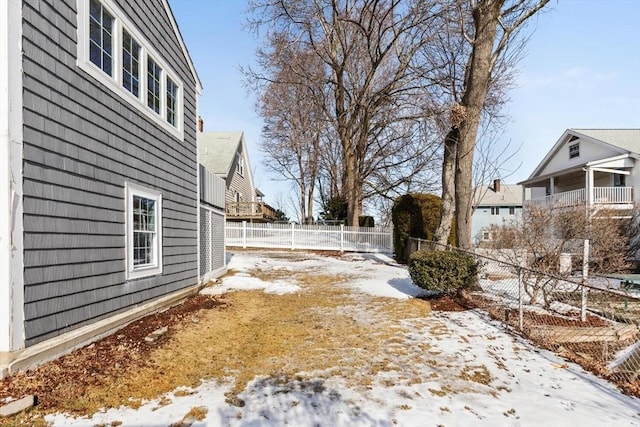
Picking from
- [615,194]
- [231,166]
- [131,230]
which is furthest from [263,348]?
[615,194]

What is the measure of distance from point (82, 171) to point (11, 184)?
102cm

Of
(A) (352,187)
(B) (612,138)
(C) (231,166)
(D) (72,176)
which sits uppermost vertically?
(B) (612,138)

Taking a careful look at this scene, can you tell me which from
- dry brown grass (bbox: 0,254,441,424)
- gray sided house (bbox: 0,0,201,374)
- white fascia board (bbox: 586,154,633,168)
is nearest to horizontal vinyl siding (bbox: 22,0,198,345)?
gray sided house (bbox: 0,0,201,374)

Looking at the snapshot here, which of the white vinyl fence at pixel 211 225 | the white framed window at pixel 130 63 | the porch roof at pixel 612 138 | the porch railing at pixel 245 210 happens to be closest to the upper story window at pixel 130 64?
the white framed window at pixel 130 63

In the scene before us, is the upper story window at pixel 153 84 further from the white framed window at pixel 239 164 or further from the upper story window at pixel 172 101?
the white framed window at pixel 239 164

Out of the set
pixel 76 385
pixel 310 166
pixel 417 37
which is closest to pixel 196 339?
pixel 76 385

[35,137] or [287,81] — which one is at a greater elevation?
[287,81]

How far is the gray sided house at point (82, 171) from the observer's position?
3.53 m

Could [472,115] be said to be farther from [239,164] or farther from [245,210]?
[239,164]

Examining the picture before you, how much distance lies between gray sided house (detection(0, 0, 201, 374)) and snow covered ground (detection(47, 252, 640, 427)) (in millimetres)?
1505

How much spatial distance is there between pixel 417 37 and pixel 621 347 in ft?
48.8

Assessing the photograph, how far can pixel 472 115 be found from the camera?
8.86 metres

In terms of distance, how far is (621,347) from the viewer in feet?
18.7

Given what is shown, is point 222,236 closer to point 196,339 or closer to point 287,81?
point 196,339
